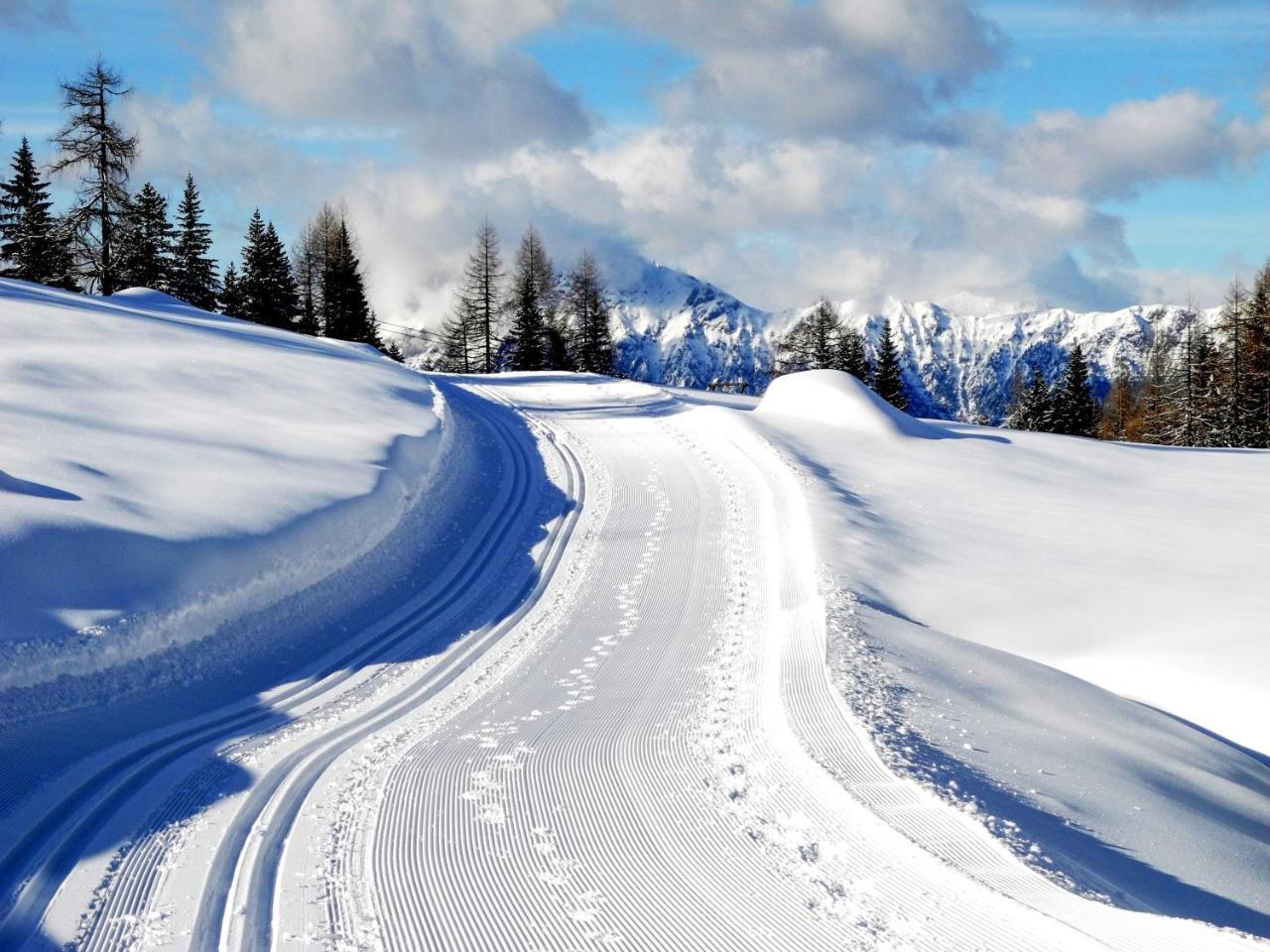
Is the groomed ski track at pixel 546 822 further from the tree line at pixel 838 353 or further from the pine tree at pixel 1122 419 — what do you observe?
the pine tree at pixel 1122 419

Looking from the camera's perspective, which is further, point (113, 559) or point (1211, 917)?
point (113, 559)

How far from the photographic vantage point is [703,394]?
98.7ft

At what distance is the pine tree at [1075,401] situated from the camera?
47375mm

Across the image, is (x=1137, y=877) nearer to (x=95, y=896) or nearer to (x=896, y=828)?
(x=896, y=828)

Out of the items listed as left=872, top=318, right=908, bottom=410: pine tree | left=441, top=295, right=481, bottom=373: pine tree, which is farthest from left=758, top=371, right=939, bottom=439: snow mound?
left=441, top=295, right=481, bottom=373: pine tree

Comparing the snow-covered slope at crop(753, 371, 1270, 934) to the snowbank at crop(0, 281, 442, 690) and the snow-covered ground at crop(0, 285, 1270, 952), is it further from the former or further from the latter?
the snowbank at crop(0, 281, 442, 690)

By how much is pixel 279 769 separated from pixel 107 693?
1870 millimetres

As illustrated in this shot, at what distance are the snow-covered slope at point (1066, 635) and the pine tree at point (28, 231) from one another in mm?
34773

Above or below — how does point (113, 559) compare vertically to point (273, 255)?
below

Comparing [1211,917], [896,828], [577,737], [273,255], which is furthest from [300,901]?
[273,255]

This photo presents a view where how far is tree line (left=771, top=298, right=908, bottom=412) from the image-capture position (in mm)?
45094

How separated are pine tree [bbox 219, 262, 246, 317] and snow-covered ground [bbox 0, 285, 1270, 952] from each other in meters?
29.4

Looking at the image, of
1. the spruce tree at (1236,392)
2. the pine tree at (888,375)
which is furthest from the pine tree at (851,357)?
the spruce tree at (1236,392)

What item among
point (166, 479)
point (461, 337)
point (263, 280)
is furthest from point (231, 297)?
point (166, 479)
